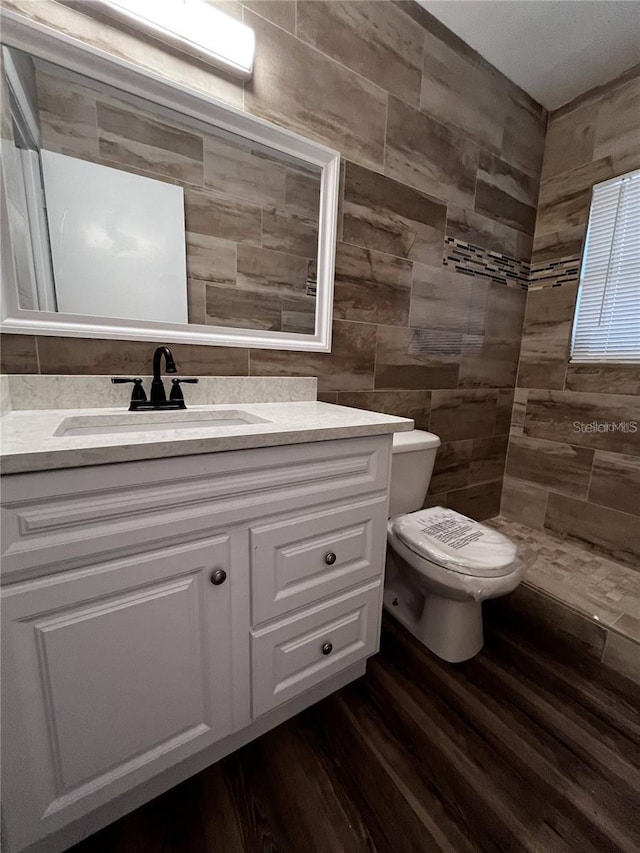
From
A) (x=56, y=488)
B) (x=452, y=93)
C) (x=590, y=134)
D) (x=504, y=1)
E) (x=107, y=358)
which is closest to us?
(x=56, y=488)

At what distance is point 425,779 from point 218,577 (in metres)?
0.79

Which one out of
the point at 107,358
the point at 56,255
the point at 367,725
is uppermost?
the point at 56,255

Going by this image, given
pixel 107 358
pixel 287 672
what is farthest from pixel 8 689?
pixel 107 358

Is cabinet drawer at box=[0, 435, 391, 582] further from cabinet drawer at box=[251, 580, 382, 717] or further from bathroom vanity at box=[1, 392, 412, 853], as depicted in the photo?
cabinet drawer at box=[251, 580, 382, 717]

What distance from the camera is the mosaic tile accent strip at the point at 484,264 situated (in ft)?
5.64

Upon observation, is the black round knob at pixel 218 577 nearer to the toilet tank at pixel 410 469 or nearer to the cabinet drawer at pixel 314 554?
the cabinet drawer at pixel 314 554

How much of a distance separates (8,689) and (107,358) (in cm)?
81

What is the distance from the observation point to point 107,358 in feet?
3.47

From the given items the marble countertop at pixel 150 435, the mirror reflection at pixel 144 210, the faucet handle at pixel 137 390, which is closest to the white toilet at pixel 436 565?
the marble countertop at pixel 150 435

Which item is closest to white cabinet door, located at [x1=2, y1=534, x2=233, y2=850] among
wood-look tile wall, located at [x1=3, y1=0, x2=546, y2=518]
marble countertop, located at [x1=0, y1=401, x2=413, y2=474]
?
marble countertop, located at [x1=0, y1=401, x2=413, y2=474]

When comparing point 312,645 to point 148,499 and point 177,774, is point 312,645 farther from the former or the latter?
point 148,499

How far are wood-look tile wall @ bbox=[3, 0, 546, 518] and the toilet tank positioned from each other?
285 millimetres

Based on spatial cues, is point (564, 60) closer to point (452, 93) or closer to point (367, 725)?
point (452, 93)

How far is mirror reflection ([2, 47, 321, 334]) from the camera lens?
94 cm
